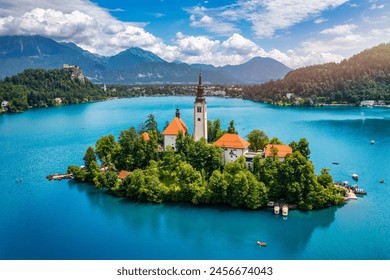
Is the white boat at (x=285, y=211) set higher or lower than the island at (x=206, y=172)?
lower

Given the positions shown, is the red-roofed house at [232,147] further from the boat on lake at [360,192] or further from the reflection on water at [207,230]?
the boat on lake at [360,192]

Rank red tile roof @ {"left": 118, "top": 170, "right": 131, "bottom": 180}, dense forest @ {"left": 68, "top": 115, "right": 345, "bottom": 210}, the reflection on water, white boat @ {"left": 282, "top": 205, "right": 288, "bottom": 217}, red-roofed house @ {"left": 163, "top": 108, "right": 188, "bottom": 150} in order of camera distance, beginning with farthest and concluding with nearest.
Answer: red-roofed house @ {"left": 163, "top": 108, "right": 188, "bottom": 150}, red tile roof @ {"left": 118, "top": 170, "right": 131, "bottom": 180}, dense forest @ {"left": 68, "top": 115, "right": 345, "bottom": 210}, white boat @ {"left": 282, "top": 205, "right": 288, "bottom": 217}, the reflection on water

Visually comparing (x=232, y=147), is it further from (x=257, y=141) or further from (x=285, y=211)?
(x=285, y=211)

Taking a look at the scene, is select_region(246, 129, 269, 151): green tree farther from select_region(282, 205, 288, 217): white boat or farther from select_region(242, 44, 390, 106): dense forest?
select_region(242, 44, 390, 106): dense forest

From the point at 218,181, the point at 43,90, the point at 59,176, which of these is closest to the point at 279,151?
the point at 218,181

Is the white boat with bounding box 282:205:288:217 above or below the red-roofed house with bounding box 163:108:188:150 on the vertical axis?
below

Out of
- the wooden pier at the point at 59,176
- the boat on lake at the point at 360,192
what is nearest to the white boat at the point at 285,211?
the boat on lake at the point at 360,192

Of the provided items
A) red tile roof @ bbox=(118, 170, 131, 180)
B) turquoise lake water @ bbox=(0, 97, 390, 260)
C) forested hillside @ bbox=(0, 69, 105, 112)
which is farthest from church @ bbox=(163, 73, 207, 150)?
forested hillside @ bbox=(0, 69, 105, 112)
